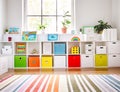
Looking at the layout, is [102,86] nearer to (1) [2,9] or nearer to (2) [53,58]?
(2) [53,58]

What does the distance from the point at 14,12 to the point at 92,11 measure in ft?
7.72

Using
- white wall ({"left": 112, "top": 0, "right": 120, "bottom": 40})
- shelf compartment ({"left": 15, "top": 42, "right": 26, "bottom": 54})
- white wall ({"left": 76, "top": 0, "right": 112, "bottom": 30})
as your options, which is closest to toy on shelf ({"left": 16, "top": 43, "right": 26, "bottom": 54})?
shelf compartment ({"left": 15, "top": 42, "right": 26, "bottom": 54})

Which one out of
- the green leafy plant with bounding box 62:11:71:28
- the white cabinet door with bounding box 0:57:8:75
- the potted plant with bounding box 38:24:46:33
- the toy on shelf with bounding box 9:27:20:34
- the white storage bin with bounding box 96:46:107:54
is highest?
the green leafy plant with bounding box 62:11:71:28

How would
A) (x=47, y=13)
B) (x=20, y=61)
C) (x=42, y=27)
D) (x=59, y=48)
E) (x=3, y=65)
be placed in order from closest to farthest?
(x=3, y=65) → (x=20, y=61) → (x=59, y=48) → (x=42, y=27) → (x=47, y=13)

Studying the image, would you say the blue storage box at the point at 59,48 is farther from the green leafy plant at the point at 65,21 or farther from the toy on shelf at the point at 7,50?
the toy on shelf at the point at 7,50

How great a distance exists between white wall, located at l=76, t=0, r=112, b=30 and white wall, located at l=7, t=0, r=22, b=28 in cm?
175

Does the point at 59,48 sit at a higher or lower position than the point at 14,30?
lower

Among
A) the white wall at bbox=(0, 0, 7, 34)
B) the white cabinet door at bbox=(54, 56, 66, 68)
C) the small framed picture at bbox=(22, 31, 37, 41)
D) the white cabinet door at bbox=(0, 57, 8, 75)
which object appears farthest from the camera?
the small framed picture at bbox=(22, 31, 37, 41)

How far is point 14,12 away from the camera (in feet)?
20.5

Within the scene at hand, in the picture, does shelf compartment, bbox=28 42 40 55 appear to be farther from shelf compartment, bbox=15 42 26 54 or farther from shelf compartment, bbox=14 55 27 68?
shelf compartment, bbox=14 55 27 68

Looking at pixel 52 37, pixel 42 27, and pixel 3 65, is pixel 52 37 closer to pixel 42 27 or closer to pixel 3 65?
pixel 42 27

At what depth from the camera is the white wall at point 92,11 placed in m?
6.29

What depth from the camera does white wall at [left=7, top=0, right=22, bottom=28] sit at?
20.5 feet

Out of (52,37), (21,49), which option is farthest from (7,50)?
(52,37)
